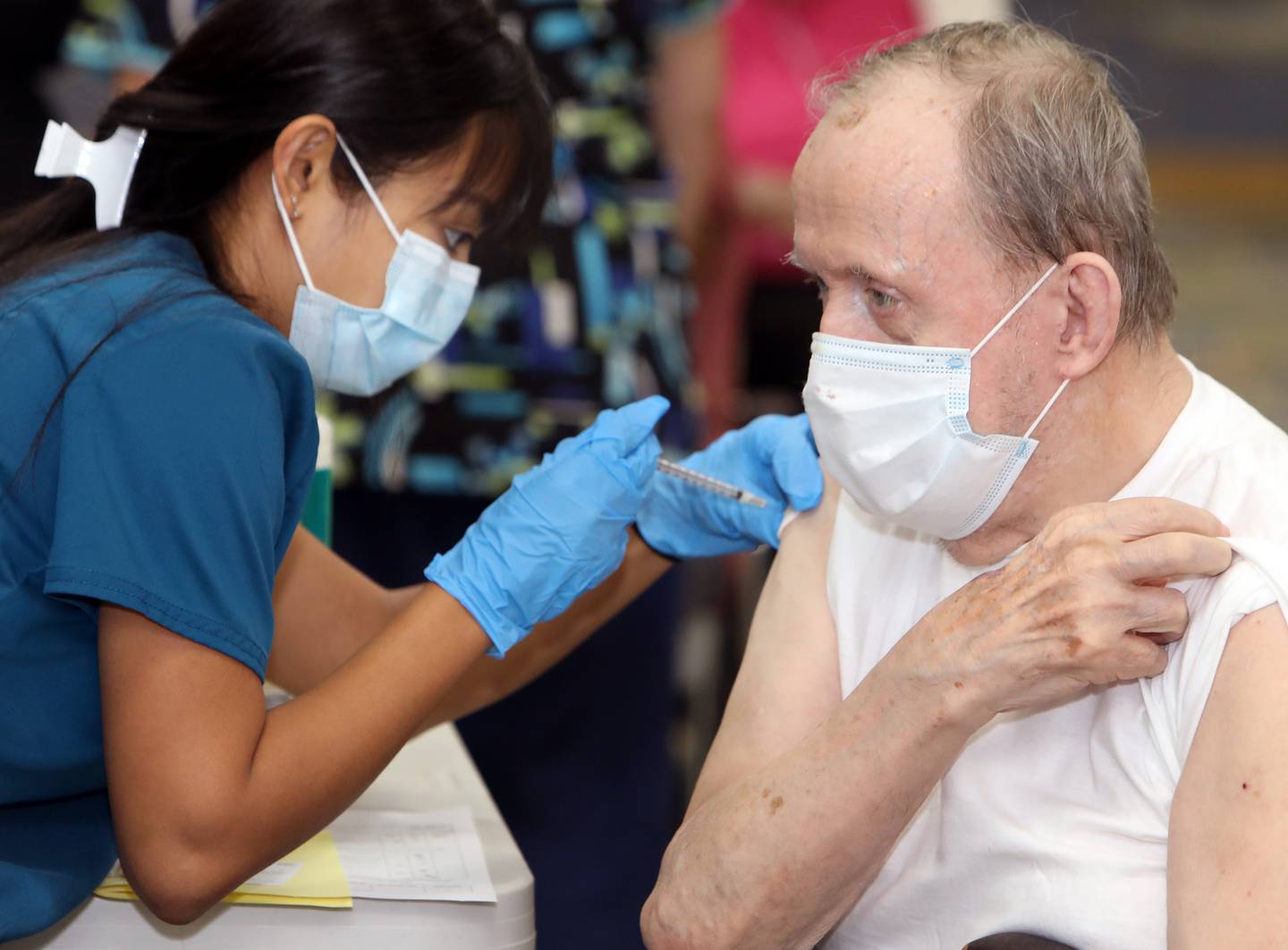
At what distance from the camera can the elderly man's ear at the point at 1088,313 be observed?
1363 mm

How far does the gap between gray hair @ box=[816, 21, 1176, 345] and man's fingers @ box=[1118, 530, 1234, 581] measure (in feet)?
0.88

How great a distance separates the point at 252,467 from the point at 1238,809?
0.88m

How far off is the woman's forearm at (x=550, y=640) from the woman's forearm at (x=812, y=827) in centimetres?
49

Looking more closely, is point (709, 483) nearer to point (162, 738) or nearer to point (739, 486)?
point (739, 486)

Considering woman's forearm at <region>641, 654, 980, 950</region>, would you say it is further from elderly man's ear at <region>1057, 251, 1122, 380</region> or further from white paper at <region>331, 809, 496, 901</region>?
elderly man's ear at <region>1057, 251, 1122, 380</region>

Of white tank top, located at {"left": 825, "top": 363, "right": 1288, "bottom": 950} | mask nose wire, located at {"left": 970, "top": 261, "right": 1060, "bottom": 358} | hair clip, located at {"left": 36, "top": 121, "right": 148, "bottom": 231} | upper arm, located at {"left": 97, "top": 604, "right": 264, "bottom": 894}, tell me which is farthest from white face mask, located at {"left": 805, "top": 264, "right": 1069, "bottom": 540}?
hair clip, located at {"left": 36, "top": 121, "right": 148, "bottom": 231}

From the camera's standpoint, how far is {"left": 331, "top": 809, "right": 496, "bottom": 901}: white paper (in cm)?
148

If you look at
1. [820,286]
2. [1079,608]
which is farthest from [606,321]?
[1079,608]

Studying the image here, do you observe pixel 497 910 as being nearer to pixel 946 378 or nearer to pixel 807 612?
pixel 807 612

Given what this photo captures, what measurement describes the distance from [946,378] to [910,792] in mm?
380

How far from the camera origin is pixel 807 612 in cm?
160

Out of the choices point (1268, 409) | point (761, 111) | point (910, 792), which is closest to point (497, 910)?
point (910, 792)

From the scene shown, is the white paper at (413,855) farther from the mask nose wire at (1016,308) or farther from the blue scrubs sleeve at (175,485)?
the mask nose wire at (1016,308)

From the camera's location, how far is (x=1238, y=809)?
117 cm
